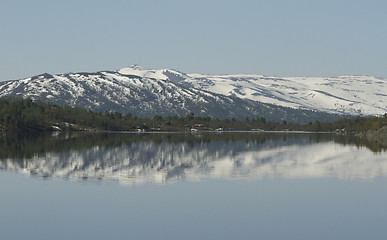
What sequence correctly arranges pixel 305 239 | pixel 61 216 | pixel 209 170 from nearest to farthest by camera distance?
pixel 305 239, pixel 61 216, pixel 209 170

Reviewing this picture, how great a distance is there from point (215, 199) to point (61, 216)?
552 inches

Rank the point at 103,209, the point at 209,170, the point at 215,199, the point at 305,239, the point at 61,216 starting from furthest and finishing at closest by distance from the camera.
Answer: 1. the point at 209,170
2. the point at 215,199
3. the point at 103,209
4. the point at 61,216
5. the point at 305,239

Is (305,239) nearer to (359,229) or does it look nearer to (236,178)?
(359,229)

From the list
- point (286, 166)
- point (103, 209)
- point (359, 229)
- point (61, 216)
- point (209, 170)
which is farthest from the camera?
point (286, 166)

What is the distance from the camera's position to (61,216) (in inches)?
1686

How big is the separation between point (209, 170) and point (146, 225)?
38297mm

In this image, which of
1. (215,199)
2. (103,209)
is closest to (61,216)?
(103,209)

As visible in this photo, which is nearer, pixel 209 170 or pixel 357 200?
pixel 357 200

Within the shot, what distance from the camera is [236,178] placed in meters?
67.4

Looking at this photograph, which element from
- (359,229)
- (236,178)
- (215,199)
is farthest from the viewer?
(236,178)

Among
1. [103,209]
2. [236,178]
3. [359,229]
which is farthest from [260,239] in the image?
[236,178]

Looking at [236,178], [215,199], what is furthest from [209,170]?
[215,199]

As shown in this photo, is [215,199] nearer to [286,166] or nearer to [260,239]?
[260,239]

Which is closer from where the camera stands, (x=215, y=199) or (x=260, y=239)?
(x=260, y=239)
